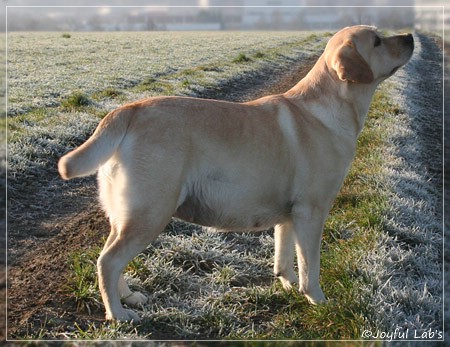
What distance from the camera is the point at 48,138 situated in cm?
829

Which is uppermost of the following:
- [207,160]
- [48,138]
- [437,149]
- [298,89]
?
[298,89]

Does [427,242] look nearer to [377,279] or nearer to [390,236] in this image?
[390,236]

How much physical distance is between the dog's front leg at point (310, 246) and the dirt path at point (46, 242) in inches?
60.1

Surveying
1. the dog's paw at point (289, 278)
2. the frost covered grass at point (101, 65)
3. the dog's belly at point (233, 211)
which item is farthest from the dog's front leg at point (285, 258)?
the frost covered grass at point (101, 65)

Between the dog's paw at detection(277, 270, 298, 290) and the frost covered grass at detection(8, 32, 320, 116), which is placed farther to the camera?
the frost covered grass at detection(8, 32, 320, 116)

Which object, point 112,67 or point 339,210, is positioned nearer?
point 339,210

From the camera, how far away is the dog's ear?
164 inches

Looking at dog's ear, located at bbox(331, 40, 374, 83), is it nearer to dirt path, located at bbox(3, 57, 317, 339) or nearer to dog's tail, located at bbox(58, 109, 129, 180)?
dog's tail, located at bbox(58, 109, 129, 180)

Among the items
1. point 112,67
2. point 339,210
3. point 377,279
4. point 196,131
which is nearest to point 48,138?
point 339,210

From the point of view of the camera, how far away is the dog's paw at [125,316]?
3904mm

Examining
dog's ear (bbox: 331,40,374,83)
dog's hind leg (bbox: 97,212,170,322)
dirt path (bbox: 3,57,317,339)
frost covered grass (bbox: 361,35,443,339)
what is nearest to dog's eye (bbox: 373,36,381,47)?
dog's ear (bbox: 331,40,374,83)

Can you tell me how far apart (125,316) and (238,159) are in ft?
4.36

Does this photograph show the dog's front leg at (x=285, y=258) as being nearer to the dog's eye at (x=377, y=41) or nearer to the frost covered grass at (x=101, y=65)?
the dog's eye at (x=377, y=41)

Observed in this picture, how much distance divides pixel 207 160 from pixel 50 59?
15.3 metres
